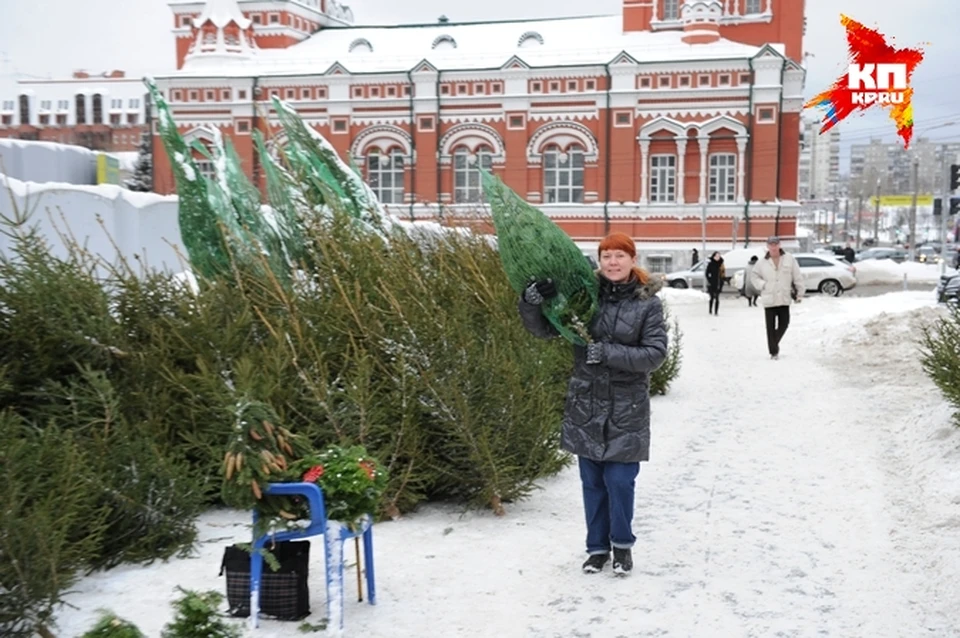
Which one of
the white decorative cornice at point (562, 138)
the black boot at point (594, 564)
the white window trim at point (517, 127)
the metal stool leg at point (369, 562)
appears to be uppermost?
the white window trim at point (517, 127)

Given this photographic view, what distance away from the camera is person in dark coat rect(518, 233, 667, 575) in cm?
492

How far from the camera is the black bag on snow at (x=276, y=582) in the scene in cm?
431

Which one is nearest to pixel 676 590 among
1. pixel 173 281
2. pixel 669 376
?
pixel 173 281

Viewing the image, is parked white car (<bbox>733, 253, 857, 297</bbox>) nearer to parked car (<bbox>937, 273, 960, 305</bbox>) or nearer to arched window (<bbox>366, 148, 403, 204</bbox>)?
parked car (<bbox>937, 273, 960, 305</bbox>)

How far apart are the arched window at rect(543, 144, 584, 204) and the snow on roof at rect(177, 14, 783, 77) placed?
3.50 metres

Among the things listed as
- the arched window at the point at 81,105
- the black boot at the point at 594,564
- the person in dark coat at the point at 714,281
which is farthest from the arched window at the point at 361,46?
the black boot at the point at 594,564

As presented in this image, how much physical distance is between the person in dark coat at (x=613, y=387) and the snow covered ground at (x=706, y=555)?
32cm

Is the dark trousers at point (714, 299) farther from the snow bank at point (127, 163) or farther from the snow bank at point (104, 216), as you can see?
the snow bank at point (104, 216)

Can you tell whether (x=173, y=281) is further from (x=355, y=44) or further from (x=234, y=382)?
(x=355, y=44)

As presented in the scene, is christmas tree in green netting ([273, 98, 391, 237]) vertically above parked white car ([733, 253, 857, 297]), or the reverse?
christmas tree in green netting ([273, 98, 391, 237])

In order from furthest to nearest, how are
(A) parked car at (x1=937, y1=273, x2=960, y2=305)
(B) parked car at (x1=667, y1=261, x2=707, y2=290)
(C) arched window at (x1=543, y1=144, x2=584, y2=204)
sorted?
(C) arched window at (x1=543, y1=144, x2=584, y2=204) → (B) parked car at (x1=667, y1=261, x2=707, y2=290) → (A) parked car at (x1=937, y1=273, x2=960, y2=305)

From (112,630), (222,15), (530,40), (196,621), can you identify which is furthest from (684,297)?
(222,15)

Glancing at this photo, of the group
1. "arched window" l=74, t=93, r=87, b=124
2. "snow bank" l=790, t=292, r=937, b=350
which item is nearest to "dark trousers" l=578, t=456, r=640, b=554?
"snow bank" l=790, t=292, r=937, b=350

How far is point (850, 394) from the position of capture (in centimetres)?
1062
